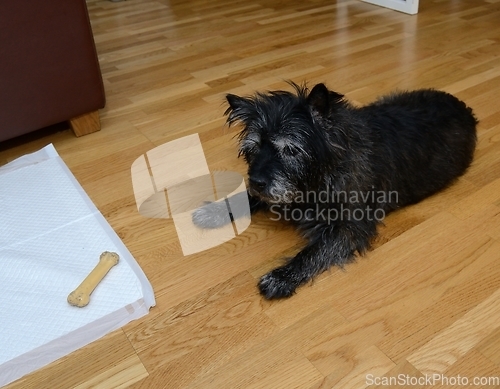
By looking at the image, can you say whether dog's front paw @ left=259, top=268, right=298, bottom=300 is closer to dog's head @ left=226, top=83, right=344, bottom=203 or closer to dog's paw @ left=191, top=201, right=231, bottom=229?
dog's head @ left=226, top=83, right=344, bottom=203

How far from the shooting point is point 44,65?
2158 millimetres

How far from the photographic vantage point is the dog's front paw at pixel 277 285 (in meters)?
1.55

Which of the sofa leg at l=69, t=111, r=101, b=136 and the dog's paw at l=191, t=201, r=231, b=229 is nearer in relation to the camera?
the dog's paw at l=191, t=201, r=231, b=229

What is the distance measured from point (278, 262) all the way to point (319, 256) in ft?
0.50

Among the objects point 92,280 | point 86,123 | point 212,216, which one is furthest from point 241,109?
point 86,123

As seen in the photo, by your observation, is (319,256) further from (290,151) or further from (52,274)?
(52,274)

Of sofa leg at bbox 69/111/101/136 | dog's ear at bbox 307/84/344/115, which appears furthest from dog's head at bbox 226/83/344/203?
sofa leg at bbox 69/111/101/136

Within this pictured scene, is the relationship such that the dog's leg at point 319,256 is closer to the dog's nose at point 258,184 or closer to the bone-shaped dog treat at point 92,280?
the dog's nose at point 258,184

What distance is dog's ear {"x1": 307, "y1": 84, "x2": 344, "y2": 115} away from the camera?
140 cm

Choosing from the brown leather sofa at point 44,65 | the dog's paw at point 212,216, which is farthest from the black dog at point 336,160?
the brown leather sofa at point 44,65

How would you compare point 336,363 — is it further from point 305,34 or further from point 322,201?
point 305,34

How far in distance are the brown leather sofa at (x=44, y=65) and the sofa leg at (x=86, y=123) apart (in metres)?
0.05

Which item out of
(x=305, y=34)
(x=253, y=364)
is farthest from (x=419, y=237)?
(x=305, y=34)

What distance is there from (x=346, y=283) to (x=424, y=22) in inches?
113
